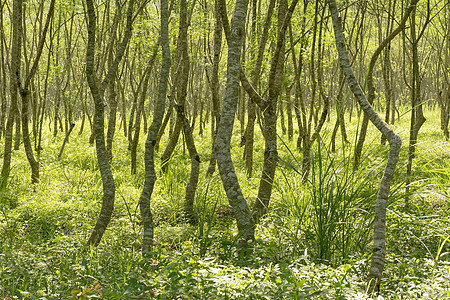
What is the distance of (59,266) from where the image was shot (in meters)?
3.16

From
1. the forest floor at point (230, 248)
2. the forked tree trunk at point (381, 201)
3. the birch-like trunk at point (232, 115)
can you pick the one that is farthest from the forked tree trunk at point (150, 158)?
the forked tree trunk at point (381, 201)

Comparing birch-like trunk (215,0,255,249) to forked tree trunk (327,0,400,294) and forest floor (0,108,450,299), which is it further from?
forked tree trunk (327,0,400,294)

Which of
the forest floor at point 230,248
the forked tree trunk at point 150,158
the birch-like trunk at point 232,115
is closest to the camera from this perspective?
the forest floor at point 230,248

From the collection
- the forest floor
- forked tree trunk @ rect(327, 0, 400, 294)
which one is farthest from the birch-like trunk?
forked tree trunk @ rect(327, 0, 400, 294)

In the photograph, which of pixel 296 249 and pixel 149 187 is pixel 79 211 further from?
pixel 296 249

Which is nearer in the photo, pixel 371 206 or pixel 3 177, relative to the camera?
pixel 371 206

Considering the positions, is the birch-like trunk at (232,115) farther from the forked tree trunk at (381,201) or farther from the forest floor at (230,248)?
the forked tree trunk at (381,201)

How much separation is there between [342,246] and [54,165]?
22.4 ft

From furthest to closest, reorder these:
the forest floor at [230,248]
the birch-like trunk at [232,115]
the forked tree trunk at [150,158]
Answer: the forked tree trunk at [150,158]
the birch-like trunk at [232,115]
the forest floor at [230,248]

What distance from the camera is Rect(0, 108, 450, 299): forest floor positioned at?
2.44 m

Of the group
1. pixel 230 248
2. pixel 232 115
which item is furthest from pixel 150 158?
pixel 230 248

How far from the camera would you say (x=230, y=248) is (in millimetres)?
3422

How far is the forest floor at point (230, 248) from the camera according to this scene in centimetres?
244

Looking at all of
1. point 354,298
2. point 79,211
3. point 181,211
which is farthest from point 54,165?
point 354,298
